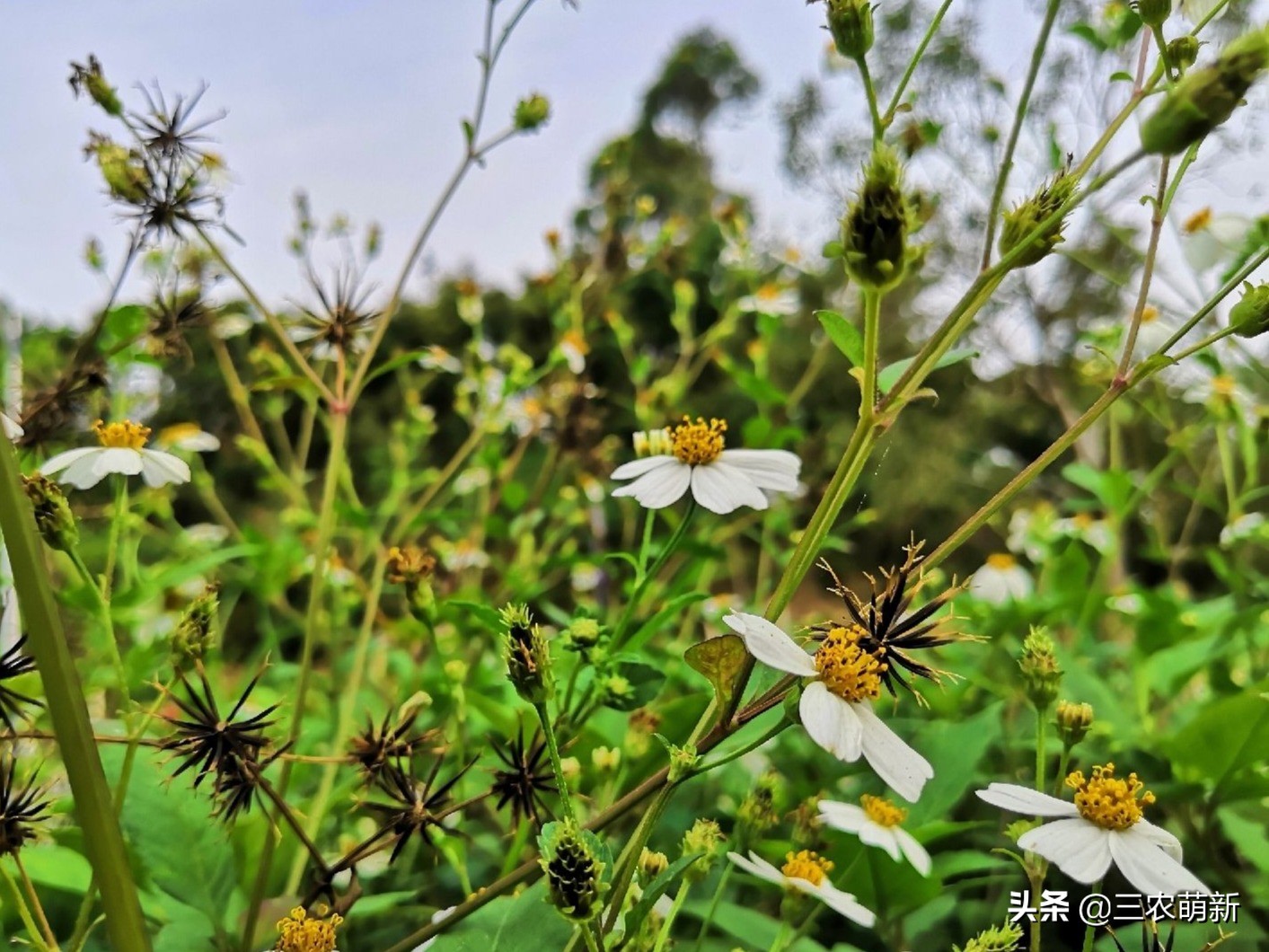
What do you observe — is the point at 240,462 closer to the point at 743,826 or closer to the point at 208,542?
the point at 208,542

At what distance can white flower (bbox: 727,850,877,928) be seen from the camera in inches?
11.1

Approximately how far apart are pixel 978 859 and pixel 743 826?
0.16 metres

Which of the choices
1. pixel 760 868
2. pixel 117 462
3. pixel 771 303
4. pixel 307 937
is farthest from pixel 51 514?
pixel 771 303

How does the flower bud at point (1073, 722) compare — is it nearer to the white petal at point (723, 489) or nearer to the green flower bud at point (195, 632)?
the white petal at point (723, 489)

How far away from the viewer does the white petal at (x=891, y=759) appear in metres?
0.23

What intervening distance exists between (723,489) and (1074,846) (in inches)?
6.3

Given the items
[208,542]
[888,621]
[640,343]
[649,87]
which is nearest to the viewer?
[888,621]

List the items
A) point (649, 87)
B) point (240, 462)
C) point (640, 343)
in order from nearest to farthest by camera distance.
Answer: point (240, 462), point (640, 343), point (649, 87)

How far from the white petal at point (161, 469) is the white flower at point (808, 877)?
0.86ft

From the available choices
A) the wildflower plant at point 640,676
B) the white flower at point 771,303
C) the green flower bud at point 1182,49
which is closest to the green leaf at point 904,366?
the wildflower plant at point 640,676

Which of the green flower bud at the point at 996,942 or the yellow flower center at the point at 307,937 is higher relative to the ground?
the green flower bud at the point at 996,942

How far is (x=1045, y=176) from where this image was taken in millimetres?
280

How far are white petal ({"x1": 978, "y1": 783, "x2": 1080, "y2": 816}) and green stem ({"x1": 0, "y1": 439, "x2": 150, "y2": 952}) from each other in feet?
0.76

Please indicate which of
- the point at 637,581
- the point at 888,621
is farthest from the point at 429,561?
the point at 888,621
